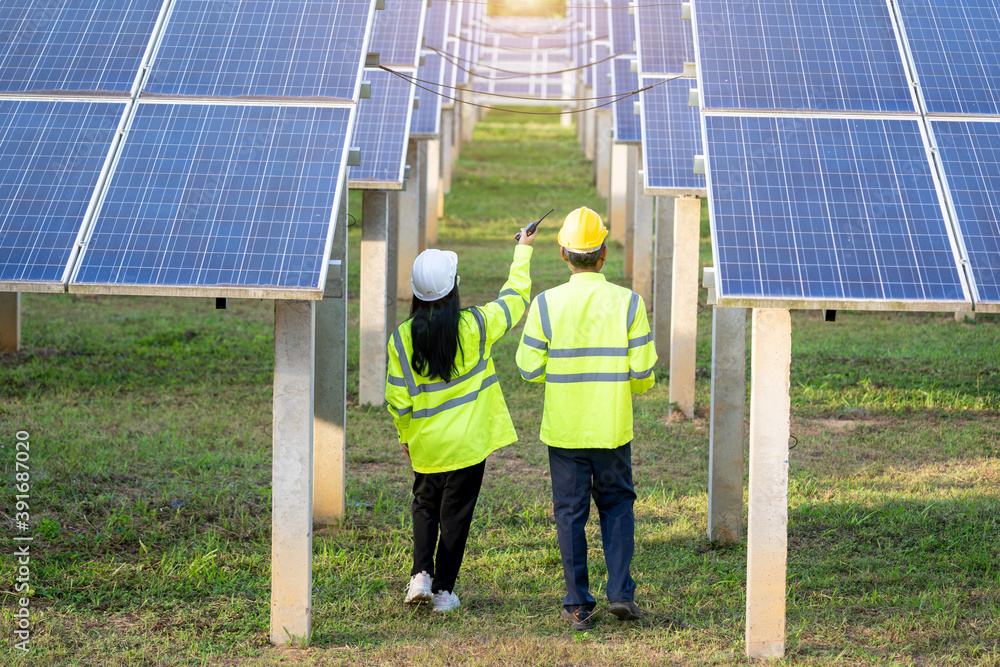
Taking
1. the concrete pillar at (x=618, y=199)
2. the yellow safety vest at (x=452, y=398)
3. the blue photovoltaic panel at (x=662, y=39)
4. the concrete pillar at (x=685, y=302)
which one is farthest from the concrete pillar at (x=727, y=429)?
the concrete pillar at (x=618, y=199)

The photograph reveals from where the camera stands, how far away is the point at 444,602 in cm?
519

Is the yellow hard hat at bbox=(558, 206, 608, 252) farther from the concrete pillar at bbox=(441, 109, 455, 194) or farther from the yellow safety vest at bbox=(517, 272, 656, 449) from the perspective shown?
the concrete pillar at bbox=(441, 109, 455, 194)

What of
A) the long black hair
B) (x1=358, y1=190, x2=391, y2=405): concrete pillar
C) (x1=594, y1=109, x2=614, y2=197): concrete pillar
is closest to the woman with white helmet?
the long black hair

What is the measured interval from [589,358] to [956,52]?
263 centimetres

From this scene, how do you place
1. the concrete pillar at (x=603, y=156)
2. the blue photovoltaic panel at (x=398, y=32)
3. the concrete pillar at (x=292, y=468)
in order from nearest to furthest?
the concrete pillar at (x=292, y=468), the blue photovoltaic panel at (x=398, y=32), the concrete pillar at (x=603, y=156)

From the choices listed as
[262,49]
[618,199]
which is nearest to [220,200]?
[262,49]

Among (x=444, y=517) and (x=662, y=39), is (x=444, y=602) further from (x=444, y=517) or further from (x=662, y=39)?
(x=662, y=39)

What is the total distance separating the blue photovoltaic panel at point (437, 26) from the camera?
1692 cm

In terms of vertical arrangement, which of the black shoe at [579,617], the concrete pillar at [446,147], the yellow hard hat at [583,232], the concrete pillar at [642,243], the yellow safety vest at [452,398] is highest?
the concrete pillar at [446,147]

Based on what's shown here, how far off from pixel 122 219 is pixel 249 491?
279 centimetres

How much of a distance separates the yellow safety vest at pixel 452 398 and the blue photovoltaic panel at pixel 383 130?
400 cm

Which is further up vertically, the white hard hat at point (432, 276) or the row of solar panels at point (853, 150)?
the row of solar panels at point (853, 150)

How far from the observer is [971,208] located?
185 inches

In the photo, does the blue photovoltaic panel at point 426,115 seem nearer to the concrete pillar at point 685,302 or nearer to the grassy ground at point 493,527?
the grassy ground at point 493,527
